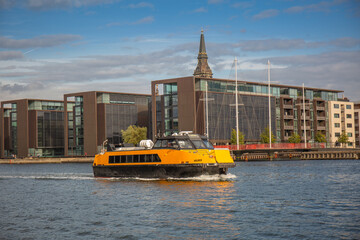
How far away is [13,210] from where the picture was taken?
34906mm

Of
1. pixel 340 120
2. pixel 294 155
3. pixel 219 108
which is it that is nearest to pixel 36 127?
pixel 219 108

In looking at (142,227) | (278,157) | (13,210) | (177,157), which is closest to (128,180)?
(177,157)

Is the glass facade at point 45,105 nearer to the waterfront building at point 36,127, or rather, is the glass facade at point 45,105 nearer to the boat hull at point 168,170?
the waterfront building at point 36,127

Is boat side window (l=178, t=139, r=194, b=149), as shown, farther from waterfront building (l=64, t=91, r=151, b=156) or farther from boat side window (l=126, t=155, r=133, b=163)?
waterfront building (l=64, t=91, r=151, b=156)

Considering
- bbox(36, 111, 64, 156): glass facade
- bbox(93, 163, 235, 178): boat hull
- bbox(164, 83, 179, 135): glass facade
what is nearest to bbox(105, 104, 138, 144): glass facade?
bbox(164, 83, 179, 135): glass facade

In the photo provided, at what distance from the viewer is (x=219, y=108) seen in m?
138

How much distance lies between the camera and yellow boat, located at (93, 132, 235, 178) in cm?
4838

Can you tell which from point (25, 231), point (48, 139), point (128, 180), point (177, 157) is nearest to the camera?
point (25, 231)

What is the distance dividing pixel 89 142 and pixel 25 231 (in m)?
134

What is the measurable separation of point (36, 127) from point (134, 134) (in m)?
38.8

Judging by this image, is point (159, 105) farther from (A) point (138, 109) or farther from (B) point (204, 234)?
(B) point (204, 234)

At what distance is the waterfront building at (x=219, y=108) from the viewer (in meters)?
136

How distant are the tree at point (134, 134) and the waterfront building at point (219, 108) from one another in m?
8.40

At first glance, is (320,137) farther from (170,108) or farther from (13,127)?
(13,127)
